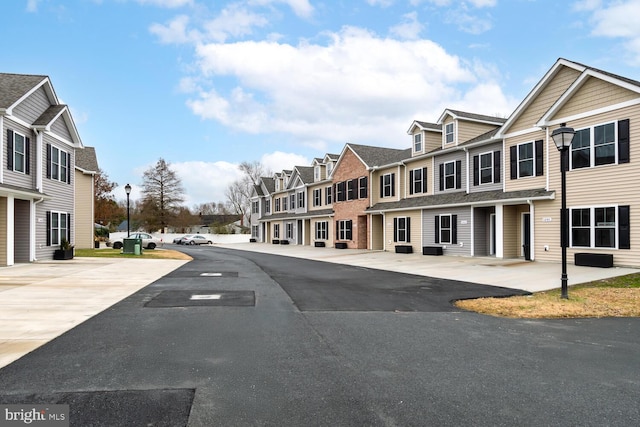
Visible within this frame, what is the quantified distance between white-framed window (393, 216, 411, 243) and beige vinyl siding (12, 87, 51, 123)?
21.1m

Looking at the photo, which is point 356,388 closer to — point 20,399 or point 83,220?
point 20,399

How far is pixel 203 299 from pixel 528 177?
16.3 metres

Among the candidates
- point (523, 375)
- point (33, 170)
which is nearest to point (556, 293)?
point (523, 375)

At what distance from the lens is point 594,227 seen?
1700 centimetres

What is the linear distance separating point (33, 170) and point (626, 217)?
24.5m

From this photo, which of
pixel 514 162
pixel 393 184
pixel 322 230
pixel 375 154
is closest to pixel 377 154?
pixel 375 154

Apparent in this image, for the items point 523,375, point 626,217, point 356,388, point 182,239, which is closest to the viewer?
point 356,388

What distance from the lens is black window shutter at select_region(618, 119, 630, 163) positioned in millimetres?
15984

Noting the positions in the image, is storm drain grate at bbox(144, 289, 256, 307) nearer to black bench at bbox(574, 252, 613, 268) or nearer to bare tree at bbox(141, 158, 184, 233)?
black bench at bbox(574, 252, 613, 268)

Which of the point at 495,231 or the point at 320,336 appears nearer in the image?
the point at 320,336

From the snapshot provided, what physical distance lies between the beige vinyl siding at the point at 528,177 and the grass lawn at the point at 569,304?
8.11 m

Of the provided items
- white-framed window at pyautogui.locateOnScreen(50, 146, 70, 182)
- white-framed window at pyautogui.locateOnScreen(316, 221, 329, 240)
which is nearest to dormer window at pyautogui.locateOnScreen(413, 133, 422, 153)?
white-framed window at pyautogui.locateOnScreen(316, 221, 329, 240)

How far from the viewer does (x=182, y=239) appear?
5472 cm

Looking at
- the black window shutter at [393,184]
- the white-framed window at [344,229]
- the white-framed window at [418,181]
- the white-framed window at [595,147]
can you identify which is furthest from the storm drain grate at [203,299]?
the white-framed window at [344,229]
